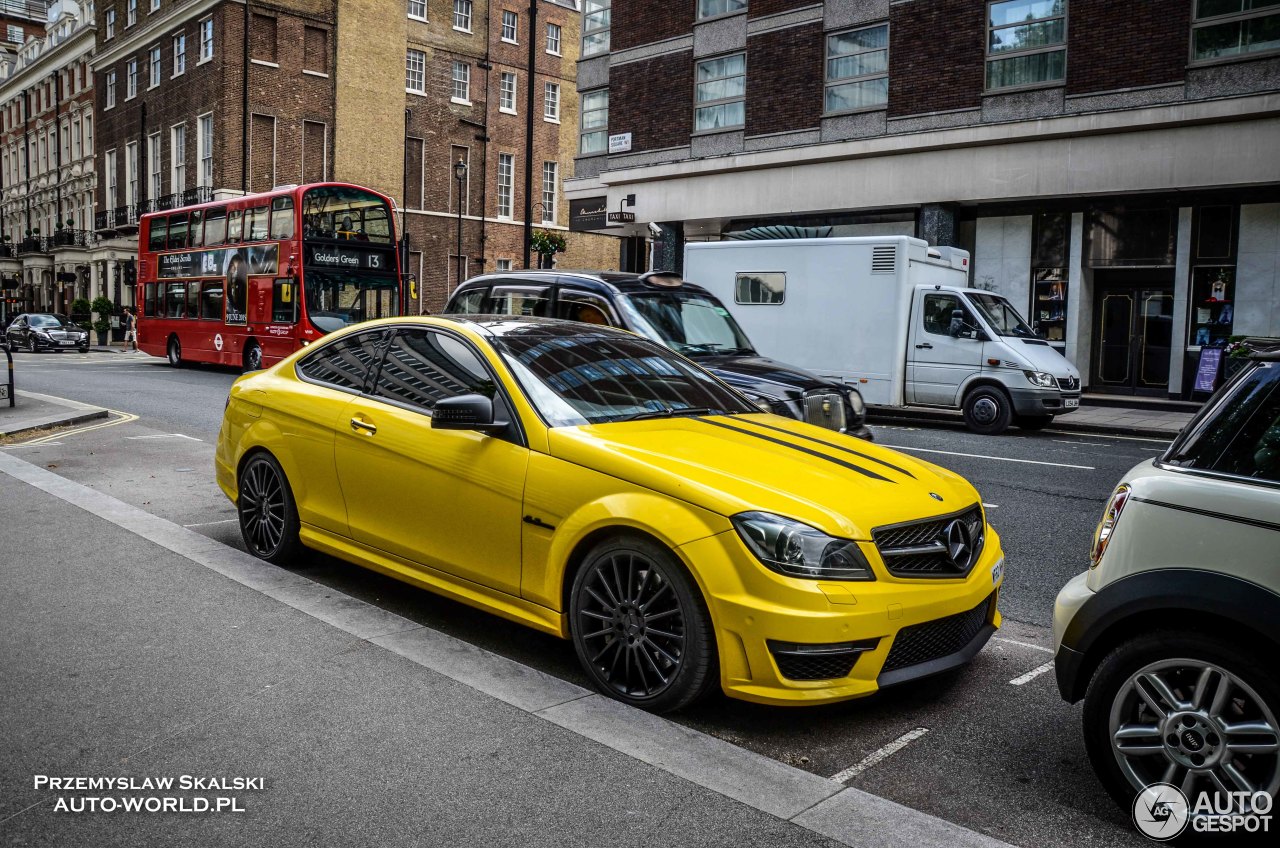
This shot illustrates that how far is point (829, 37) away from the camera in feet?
80.2

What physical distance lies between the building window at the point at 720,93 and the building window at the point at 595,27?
4.69 metres

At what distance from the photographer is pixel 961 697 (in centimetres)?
447

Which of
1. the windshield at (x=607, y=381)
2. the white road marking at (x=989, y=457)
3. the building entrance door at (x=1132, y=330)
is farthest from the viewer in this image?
the building entrance door at (x=1132, y=330)

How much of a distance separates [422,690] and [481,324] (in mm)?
1979

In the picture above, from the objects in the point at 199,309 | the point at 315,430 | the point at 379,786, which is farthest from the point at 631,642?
the point at 199,309

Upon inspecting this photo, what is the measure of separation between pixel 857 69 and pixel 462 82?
3131 centimetres

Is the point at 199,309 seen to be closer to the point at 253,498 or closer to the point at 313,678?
the point at 253,498

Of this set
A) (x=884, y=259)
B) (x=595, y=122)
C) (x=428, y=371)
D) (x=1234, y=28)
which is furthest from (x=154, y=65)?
(x=428, y=371)

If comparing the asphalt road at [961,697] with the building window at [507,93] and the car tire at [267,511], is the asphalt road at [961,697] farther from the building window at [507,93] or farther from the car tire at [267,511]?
the building window at [507,93]

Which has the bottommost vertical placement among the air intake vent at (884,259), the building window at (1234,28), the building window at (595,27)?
the air intake vent at (884,259)

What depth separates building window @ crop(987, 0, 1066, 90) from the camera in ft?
68.5

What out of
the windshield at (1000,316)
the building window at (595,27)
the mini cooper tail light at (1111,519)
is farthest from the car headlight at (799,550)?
the building window at (595,27)

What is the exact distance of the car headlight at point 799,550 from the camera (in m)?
3.85

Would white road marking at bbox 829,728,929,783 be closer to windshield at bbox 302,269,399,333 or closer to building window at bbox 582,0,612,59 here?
windshield at bbox 302,269,399,333
